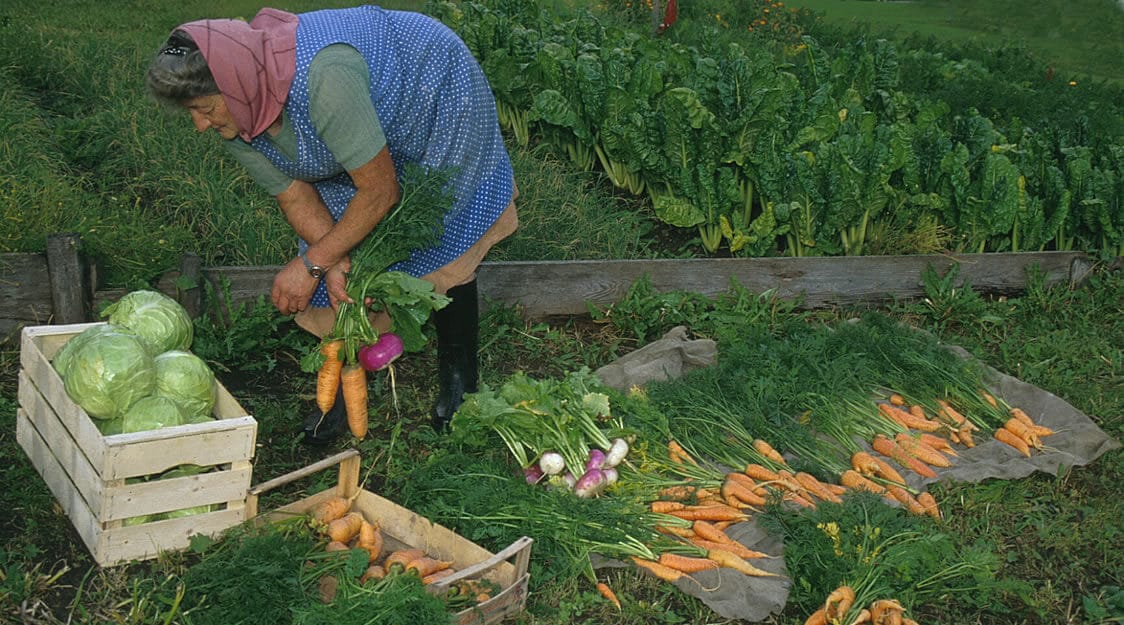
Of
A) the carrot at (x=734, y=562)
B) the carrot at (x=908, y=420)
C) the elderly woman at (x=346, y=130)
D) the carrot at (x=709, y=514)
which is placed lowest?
the carrot at (x=908, y=420)

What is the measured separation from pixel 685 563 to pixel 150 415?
5.81 ft

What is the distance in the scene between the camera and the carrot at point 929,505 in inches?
158

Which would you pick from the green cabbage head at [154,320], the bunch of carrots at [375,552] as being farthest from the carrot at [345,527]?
the green cabbage head at [154,320]

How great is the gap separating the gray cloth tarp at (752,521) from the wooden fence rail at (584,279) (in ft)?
1.50

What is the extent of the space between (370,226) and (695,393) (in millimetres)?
1567

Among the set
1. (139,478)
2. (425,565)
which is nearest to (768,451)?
(425,565)

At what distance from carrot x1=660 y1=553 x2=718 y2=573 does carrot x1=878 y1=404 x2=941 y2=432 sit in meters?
1.41

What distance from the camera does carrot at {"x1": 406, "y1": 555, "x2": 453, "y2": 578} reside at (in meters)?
3.26

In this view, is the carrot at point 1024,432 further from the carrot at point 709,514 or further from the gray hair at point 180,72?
the gray hair at point 180,72

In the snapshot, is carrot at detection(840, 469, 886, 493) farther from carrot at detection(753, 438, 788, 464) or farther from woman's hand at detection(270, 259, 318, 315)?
woman's hand at detection(270, 259, 318, 315)

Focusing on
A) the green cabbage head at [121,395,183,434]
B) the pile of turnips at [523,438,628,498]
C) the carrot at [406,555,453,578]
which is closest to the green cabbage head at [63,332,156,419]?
the green cabbage head at [121,395,183,434]

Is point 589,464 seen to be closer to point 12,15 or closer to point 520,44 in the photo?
point 520,44

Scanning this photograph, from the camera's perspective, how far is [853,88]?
729 centimetres

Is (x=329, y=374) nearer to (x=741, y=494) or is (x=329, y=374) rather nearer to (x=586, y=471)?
(x=586, y=471)
